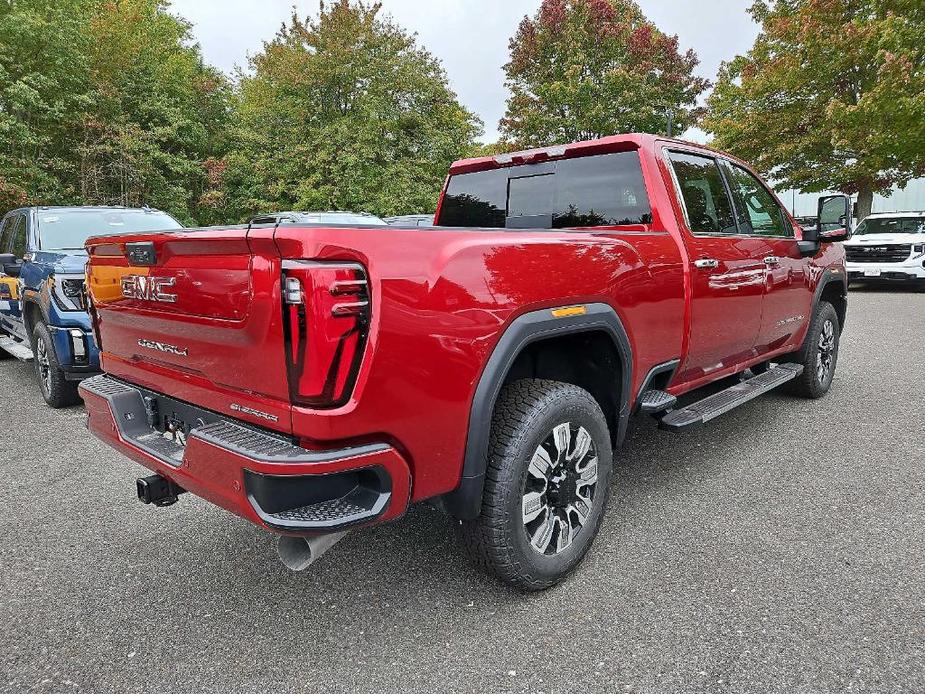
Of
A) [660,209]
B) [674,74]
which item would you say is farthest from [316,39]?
[660,209]

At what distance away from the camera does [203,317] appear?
2.19 metres

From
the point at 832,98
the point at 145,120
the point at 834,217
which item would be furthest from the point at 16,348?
the point at 832,98

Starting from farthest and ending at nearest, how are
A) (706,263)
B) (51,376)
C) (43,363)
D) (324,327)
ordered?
(43,363) → (51,376) → (706,263) → (324,327)

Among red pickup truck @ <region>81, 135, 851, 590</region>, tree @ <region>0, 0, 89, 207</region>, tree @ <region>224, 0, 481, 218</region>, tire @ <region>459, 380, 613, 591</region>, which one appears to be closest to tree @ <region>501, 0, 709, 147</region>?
tree @ <region>224, 0, 481, 218</region>

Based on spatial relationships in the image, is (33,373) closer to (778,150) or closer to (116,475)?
(116,475)

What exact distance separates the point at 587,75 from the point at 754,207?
24415mm

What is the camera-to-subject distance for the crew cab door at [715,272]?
3.49m

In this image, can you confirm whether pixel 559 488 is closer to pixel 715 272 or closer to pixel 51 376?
pixel 715 272

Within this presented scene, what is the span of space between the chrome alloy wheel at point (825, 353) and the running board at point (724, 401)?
608 mm

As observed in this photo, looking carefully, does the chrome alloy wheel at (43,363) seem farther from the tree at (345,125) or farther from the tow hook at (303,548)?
the tree at (345,125)

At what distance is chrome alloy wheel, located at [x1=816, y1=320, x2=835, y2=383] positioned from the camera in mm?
5373

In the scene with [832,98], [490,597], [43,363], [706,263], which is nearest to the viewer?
[490,597]

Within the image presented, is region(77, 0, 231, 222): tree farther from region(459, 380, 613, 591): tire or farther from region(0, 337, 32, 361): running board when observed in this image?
region(459, 380, 613, 591): tire

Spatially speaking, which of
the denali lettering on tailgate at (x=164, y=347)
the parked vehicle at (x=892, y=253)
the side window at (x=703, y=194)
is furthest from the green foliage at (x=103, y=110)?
the parked vehicle at (x=892, y=253)
